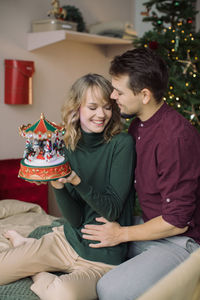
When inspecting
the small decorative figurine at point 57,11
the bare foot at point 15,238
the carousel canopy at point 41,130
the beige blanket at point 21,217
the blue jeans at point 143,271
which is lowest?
the beige blanket at point 21,217

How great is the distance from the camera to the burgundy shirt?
1.32m

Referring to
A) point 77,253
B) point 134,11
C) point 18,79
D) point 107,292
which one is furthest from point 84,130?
point 134,11

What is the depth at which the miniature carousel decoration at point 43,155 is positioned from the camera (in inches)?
46.7

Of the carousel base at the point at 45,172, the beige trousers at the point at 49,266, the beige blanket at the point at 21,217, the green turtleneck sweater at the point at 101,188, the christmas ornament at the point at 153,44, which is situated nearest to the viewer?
the carousel base at the point at 45,172

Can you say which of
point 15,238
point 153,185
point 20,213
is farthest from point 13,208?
point 153,185

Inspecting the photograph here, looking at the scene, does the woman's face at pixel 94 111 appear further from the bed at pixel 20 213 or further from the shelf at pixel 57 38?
the shelf at pixel 57 38

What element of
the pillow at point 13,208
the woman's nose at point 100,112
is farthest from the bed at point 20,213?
the woman's nose at point 100,112

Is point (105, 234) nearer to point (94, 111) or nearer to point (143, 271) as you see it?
point (143, 271)

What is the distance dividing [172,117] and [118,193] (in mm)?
355

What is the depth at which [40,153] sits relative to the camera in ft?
4.07

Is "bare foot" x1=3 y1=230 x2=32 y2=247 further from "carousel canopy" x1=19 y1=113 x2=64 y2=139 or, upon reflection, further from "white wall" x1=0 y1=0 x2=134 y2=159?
"white wall" x1=0 y1=0 x2=134 y2=159

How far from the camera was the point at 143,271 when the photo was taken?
124 cm

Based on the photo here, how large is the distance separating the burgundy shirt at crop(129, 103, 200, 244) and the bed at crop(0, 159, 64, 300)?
0.58m

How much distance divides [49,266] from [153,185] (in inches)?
20.2
